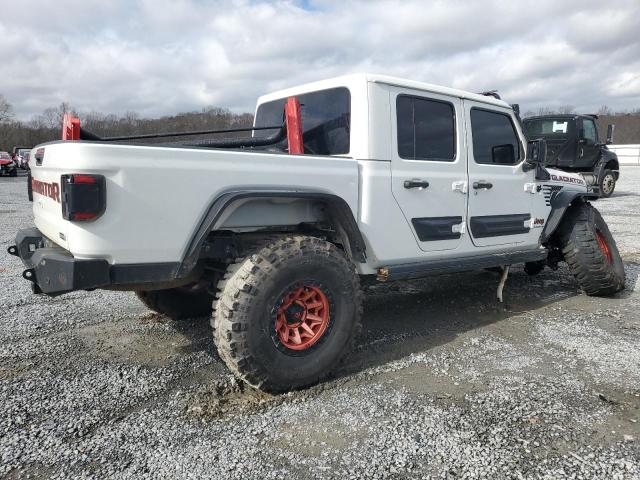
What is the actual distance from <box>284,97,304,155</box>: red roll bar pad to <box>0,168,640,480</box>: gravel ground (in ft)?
5.25

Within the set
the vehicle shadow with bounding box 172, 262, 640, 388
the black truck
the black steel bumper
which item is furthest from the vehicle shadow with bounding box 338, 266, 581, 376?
the black truck

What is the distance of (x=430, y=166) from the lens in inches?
149

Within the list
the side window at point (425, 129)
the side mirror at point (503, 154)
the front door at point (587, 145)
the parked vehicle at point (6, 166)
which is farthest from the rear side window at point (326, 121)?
the parked vehicle at point (6, 166)

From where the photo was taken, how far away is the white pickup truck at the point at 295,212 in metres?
2.61

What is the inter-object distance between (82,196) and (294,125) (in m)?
1.54

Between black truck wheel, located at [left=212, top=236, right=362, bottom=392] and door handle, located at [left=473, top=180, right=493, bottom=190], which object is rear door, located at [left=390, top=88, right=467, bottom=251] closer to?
door handle, located at [left=473, top=180, right=493, bottom=190]

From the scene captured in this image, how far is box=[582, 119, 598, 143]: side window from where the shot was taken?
1280cm

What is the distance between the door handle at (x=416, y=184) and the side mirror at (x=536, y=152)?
155cm

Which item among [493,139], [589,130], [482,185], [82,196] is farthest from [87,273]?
[589,130]

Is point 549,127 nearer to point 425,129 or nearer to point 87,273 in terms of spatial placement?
point 425,129

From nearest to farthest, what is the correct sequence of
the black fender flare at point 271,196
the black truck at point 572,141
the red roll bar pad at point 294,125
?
the black fender flare at point 271,196, the red roll bar pad at point 294,125, the black truck at point 572,141

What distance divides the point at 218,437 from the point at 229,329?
22.6 inches

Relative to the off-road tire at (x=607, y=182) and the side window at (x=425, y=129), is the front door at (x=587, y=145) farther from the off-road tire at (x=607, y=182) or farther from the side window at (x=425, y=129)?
the side window at (x=425, y=129)

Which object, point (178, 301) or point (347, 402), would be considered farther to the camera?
point (178, 301)
